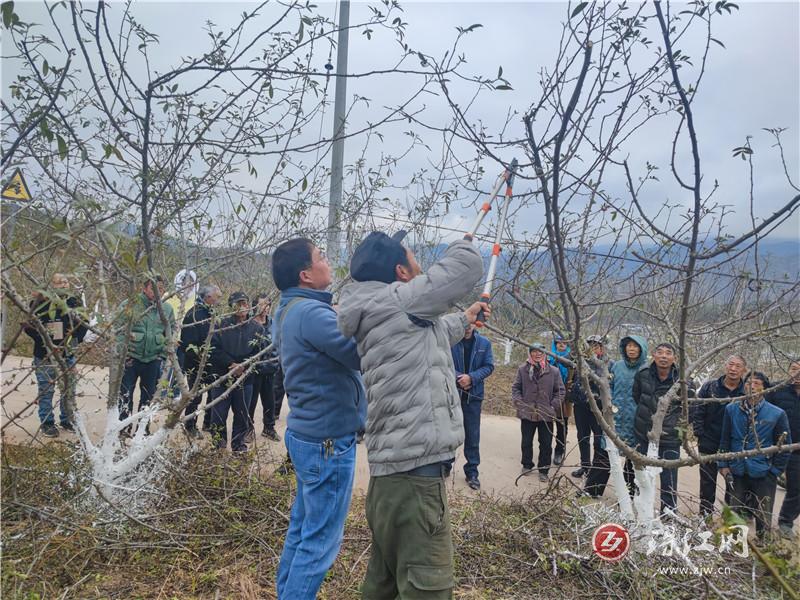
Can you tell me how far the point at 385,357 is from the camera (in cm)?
228

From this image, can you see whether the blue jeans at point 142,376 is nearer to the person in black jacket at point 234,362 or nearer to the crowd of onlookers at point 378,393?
the person in black jacket at point 234,362

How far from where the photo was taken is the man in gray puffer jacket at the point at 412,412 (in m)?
2.20

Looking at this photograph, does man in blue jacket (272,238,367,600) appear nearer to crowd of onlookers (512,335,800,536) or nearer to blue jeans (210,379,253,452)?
crowd of onlookers (512,335,800,536)

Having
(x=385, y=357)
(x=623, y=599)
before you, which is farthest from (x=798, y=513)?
(x=385, y=357)

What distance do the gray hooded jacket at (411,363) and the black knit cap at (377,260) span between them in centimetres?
8

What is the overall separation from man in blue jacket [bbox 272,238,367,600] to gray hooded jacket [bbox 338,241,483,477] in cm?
27

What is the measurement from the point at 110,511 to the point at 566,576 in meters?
3.12

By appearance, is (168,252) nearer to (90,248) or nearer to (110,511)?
(90,248)

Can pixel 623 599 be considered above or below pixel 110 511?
below

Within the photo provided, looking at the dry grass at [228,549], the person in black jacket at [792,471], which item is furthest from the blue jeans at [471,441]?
the person in black jacket at [792,471]

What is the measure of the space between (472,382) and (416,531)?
3.67m

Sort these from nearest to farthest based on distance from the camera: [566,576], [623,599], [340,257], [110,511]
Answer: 1. [623,599]
2. [566,576]
3. [110,511]
4. [340,257]

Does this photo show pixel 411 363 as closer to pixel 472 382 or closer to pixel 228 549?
pixel 228 549

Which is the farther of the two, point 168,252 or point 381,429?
point 168,252
